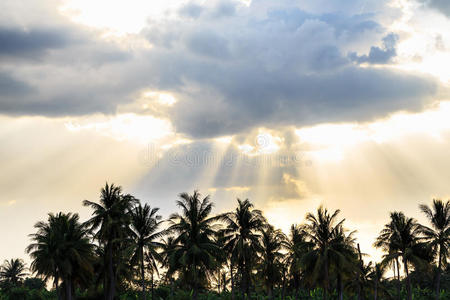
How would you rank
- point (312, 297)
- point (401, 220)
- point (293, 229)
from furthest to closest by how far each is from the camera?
point (312, 297), point (293, 229), point (401, 220)

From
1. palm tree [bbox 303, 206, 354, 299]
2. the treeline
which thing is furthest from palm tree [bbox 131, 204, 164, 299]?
palm tree [bbox 303, 206, 354, 299]

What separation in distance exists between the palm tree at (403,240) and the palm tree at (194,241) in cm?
2578

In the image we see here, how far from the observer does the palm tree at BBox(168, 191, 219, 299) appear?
197 feet

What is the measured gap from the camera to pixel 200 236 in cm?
6156

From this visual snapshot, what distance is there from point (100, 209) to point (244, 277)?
2334 cm

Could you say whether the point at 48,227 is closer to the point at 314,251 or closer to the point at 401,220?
the point at 314,251

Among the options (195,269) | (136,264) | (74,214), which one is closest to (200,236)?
(195,269)

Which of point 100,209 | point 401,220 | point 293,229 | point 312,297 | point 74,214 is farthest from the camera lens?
point 312,297

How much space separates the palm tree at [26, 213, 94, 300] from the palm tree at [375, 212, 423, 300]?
40974 millimetres

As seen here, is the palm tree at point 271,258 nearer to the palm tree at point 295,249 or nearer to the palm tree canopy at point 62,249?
the palm tree at point 295,249

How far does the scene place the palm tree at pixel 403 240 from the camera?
6838cm

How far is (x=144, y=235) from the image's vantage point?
199 feet

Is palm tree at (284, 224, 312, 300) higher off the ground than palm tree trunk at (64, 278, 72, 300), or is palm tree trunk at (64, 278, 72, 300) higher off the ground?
palm tree at (284, 224, 312, 300)

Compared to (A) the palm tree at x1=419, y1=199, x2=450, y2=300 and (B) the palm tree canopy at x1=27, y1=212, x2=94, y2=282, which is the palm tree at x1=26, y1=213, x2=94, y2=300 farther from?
(A) the palm tree at x1=419, y1=199, x2=450, y2=300
